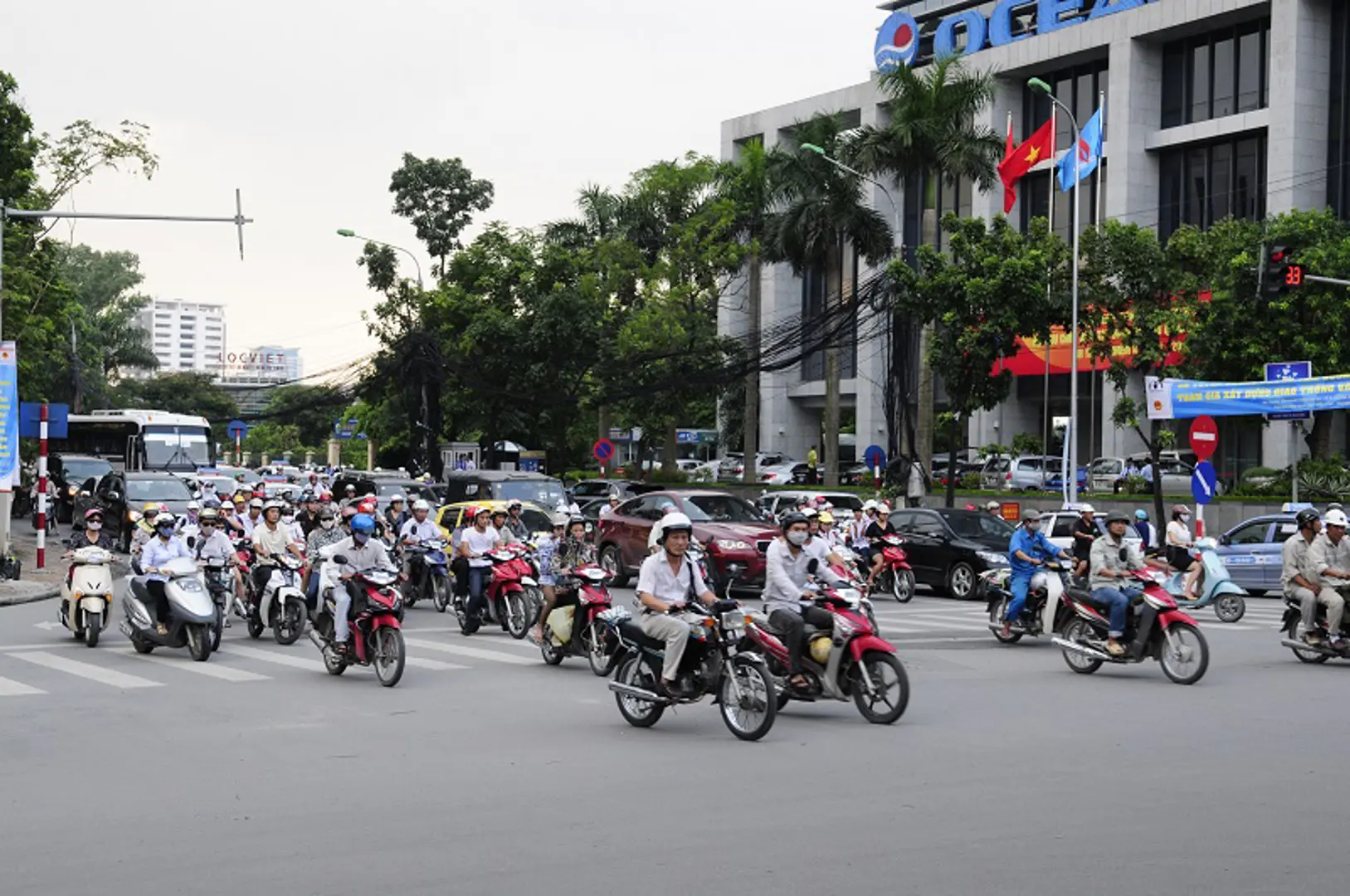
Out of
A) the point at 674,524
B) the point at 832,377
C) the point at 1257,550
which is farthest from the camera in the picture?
the point at 832,377

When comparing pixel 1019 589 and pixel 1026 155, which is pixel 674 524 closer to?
pixel 1019 589

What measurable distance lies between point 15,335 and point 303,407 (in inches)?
495

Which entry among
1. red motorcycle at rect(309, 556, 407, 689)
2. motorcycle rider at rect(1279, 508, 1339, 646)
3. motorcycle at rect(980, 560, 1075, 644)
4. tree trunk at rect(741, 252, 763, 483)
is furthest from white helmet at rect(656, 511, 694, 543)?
tree trunk at rect(741, 252, 763, 483)

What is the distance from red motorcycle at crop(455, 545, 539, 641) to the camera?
61.2 feet

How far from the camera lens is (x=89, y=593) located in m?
17.8

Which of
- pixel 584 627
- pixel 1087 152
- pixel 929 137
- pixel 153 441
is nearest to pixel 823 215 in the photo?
pixel 929 137

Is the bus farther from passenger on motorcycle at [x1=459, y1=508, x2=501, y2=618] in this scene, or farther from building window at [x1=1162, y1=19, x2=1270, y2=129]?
building window at [x1=1162, y1=19, x2=1270, y2=129]

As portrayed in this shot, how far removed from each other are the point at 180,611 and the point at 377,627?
10.3 ft

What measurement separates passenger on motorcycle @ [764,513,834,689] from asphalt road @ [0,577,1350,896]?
2.17 ft

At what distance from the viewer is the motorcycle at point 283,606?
18406 mm

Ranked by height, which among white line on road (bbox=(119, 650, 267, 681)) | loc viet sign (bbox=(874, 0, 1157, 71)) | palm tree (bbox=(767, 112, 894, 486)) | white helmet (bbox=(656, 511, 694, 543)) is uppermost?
loc viet sign (bbox=(874, 0, 1157, 71))

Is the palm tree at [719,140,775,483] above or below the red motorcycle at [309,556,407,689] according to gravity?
above

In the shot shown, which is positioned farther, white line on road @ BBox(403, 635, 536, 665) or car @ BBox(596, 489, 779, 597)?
car @ BBox(596, 489, 779, 597)

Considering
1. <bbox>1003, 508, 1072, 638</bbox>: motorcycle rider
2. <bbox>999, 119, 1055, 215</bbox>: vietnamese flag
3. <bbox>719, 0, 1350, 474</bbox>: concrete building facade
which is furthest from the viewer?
<bbox>719, 0, 1350, 474</bbox>: concrete building facade
